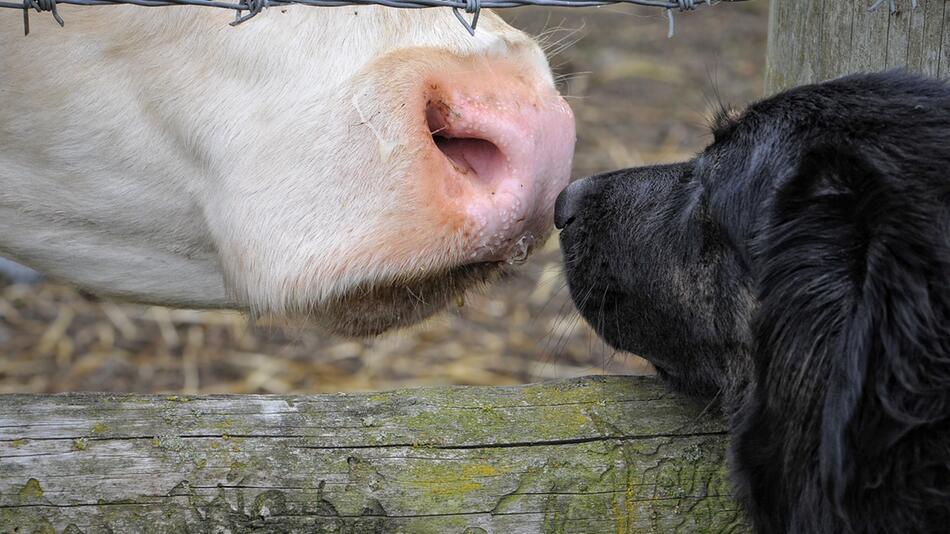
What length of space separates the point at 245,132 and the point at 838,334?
1004mm

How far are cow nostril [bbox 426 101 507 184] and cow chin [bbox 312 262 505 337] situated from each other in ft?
0.53

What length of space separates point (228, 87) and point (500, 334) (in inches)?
→ 102

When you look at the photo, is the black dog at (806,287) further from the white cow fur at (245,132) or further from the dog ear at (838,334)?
the white cow fur at (245,132)

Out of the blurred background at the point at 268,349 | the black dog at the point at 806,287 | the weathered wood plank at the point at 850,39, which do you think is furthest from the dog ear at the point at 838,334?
the blurred background at the point at 268,349

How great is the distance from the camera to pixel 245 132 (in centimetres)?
187

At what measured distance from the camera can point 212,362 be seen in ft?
13.6

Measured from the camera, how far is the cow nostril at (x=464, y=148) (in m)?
1.82

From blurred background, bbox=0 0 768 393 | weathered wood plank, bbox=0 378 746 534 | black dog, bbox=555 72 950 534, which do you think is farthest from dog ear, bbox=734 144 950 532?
blurred background, bbox=0 0 768 393

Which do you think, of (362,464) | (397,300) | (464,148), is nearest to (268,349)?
(397,300)

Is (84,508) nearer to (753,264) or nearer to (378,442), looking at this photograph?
(378,442)

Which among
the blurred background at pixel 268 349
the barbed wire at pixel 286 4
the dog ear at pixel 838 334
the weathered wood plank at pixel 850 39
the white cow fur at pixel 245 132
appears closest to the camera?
the dog ear at pixel 838 334

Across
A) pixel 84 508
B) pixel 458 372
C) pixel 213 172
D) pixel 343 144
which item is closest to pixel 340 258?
pixel 343 144

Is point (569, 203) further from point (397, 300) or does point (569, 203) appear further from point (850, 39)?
point (850, 39)

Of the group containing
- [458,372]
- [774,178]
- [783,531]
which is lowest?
[458,372]
